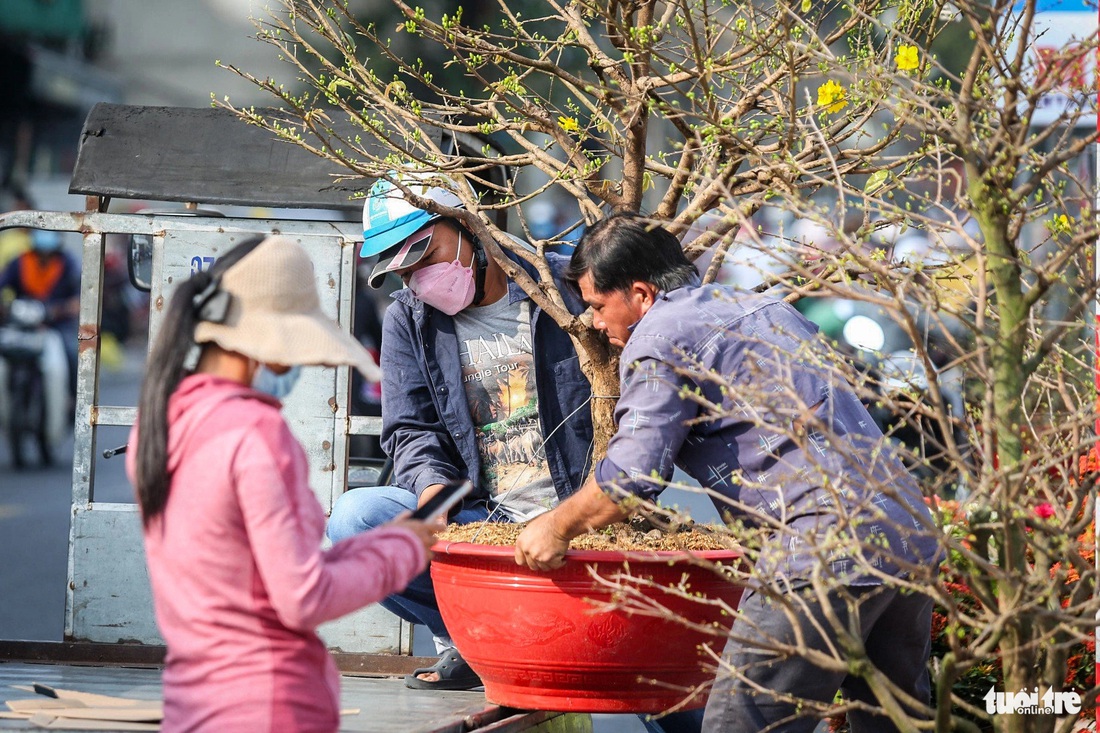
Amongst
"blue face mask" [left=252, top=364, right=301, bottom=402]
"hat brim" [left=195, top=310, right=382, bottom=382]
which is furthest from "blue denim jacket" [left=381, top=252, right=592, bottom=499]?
"hat brim" [left=195, top=310, right=382, bottom=382]

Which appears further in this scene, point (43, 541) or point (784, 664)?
point (43, 541)

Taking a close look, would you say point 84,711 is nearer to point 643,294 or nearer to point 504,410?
point 504,410

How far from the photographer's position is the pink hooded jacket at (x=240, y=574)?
2100 millimetres

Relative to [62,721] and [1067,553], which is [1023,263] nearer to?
[1067,553]

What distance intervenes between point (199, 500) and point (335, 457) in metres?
2.33

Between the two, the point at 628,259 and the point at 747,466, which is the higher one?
the point at 628,259

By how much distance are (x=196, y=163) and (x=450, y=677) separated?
2.03 meters

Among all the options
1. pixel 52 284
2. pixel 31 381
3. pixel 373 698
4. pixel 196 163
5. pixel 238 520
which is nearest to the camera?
pixel 238 520

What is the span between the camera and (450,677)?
391 centimetres

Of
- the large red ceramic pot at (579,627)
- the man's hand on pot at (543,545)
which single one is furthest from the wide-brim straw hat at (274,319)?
the large red ceramic pot at (579,627)

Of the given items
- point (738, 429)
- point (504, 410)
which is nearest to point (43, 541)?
point (504, 410)

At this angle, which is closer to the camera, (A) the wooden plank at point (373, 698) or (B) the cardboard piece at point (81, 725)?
(B) the cardboard piece at point (81, 725)

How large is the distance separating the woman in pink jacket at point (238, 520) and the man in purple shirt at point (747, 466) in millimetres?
731

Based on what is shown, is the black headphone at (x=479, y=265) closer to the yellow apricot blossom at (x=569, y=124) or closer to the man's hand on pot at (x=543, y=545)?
the yellow apricot blossom at (x=569, y=124)
